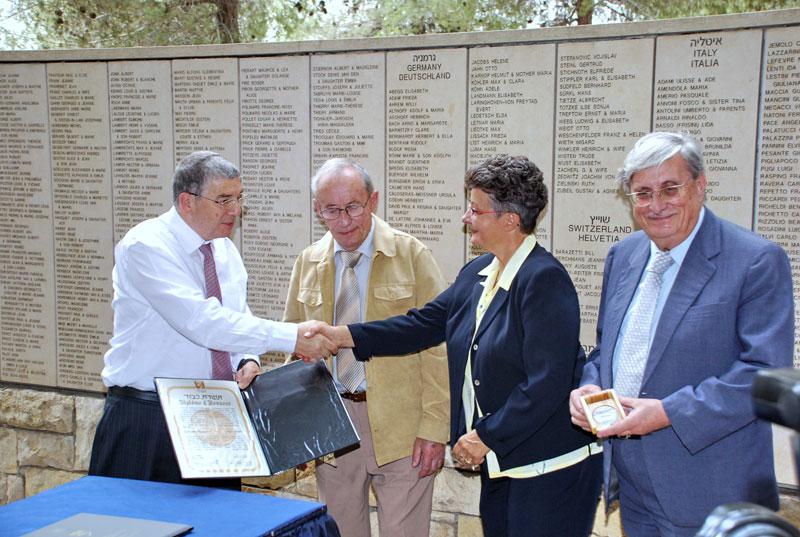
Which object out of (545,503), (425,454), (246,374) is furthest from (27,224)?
(545,503)

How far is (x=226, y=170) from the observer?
131 inches

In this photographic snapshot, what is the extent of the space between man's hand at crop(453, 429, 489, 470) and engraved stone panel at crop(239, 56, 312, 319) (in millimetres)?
1934

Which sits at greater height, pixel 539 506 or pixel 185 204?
pixel 185 204

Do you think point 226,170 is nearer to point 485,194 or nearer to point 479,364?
point 485,194

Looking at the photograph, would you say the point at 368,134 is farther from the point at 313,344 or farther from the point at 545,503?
the point at 545,503

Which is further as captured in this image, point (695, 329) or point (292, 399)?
point (292, 399)

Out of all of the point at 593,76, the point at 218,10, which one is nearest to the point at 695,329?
the point at 593,76

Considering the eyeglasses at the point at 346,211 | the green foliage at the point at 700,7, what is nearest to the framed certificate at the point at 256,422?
the eyeglasses at the point at 346,211

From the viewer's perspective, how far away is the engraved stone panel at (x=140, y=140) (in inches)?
183

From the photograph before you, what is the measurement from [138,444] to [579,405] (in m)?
1.81

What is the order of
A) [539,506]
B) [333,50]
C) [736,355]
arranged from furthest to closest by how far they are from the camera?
[333,50] < [539,506] < [736,355]

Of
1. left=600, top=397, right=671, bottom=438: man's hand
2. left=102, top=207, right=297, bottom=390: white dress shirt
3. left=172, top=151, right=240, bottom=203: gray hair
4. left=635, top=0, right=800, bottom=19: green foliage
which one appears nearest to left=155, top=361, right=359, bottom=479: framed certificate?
left=102, top=207, right=297, bottom=390: white dress shirt

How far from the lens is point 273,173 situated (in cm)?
443

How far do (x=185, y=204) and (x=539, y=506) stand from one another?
189cm
